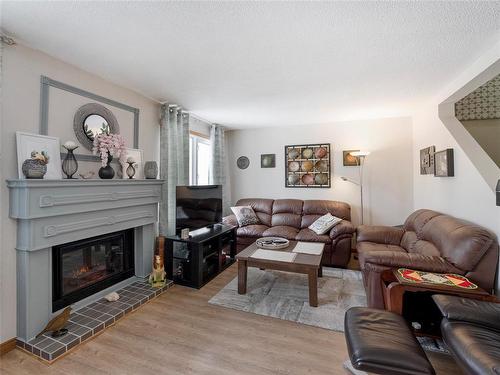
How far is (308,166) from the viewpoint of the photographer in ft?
15.8

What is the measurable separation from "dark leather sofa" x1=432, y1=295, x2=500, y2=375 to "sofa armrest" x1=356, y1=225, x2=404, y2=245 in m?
1.64

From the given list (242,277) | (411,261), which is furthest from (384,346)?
(242,277)

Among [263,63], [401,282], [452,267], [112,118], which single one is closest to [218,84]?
[263,63]

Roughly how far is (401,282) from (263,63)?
7.37ft

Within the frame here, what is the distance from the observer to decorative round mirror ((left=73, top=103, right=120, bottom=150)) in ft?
8.00

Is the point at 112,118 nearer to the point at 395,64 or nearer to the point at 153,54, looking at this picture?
the point at 153,54

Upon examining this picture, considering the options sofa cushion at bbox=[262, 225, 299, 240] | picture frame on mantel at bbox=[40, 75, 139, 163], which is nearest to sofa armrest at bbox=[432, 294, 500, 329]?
sofa cushion at bbox=[262, 225, 299, 240]

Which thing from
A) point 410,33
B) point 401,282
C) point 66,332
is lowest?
point 66,332

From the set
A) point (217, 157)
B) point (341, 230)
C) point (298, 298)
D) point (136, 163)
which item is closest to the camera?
point (298, 298)

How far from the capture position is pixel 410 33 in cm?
184

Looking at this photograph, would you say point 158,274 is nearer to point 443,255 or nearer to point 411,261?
point 411,261

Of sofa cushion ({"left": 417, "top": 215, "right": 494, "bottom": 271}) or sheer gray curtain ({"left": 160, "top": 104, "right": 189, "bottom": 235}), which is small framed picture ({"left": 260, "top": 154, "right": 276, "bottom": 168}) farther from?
sofa cushion ({"left": 417, "top": 215, "right": 494, "bottom": 271})

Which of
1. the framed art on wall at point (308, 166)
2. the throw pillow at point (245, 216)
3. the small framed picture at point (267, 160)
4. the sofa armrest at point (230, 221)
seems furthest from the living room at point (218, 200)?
the small framed picture at point (267, 160)

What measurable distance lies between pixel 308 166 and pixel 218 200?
6.54 feet
